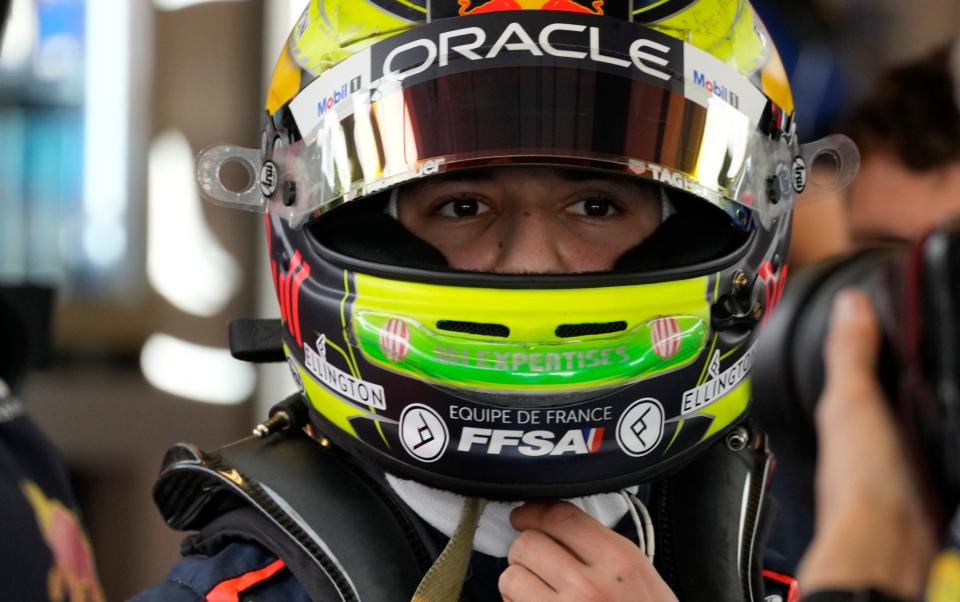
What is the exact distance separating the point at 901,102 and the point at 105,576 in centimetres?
246

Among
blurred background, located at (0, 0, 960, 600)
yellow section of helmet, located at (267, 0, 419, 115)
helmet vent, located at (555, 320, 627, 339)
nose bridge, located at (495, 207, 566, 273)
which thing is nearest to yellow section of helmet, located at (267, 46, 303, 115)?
yellow section of helmet, located at (267, 0, 419, 115)

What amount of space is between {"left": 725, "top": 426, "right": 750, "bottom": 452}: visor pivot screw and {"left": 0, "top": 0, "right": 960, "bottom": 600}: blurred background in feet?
6.89

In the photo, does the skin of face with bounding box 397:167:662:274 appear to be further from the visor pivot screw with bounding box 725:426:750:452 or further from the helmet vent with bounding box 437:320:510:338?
the visor pivot screw with bounding box 725:426:750:452

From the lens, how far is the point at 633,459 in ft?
3.46

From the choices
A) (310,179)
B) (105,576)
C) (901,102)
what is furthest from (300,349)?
(105,576)

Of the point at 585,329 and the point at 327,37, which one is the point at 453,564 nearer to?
the point at 585,329

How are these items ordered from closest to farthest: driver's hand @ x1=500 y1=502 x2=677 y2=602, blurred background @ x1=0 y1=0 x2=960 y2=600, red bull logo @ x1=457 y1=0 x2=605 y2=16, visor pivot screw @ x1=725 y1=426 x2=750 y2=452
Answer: driver's hand @ x1=500 y1=502 x2=677 y2=602, red bull logo @ x1=457 y1=0 x2=605 y2=16, visor pivot screw @ x1=725 y1=426 x2=750 y2=452, blurred background @ x1=0 y1=0 x2=960 y2=600

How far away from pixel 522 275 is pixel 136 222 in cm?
243

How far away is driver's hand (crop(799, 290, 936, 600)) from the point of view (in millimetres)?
799

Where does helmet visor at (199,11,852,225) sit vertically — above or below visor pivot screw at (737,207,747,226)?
above

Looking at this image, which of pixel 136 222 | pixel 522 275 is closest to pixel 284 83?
pixel 522 275

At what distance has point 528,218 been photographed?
112cm

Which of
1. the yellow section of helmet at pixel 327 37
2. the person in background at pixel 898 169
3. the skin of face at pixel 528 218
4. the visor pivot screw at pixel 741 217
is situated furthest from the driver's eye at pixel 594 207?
the person in background at pixel 898 169

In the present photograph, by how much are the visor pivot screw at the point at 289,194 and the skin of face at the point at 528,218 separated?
9 cm
